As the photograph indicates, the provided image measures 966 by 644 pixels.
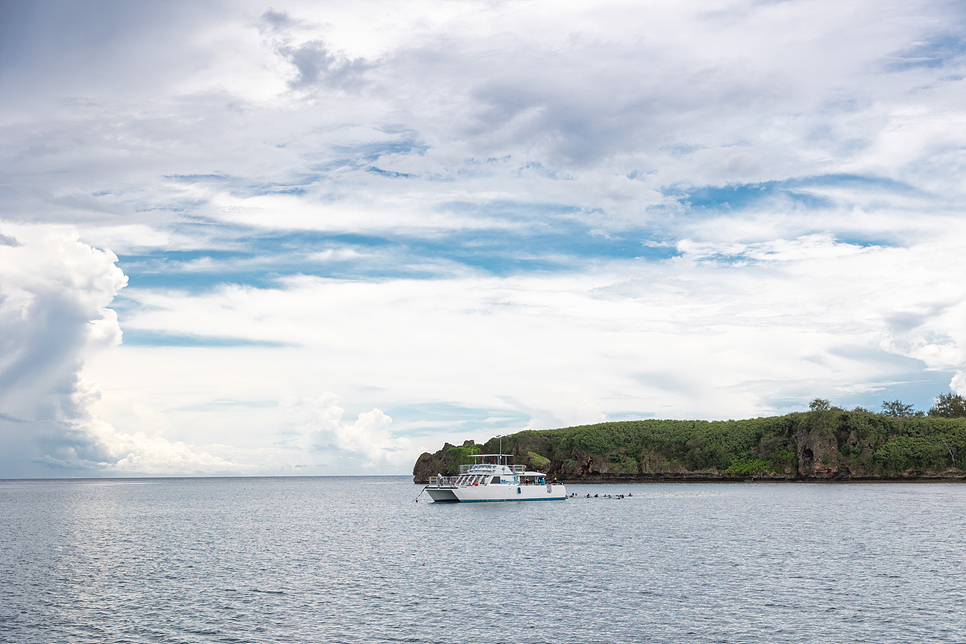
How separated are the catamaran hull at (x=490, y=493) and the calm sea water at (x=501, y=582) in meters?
35.0

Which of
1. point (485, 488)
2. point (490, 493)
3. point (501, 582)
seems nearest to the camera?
point (501, 582)

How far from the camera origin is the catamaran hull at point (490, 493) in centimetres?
12950

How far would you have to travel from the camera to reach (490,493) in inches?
5113

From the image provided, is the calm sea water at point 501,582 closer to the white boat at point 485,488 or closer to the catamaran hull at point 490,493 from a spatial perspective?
the catamaran hull at point 490,493

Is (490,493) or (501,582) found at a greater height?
(501,582)

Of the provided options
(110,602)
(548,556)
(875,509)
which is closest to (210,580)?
(110,602)

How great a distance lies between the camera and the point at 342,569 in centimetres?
5734

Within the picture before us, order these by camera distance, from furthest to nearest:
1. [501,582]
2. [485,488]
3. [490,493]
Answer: [490,493]
[485,488]
[501,582]

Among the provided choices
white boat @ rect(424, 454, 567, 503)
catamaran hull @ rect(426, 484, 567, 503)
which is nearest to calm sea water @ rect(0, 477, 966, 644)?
catamaran hull @ rect(426, 484, 567, 503)

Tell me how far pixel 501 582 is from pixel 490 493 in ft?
265

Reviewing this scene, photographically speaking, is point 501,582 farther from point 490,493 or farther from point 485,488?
point 490,493

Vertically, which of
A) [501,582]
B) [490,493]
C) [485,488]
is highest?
[485,488]

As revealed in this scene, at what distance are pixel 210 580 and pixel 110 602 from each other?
8.51 meters

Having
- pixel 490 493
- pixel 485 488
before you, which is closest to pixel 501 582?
pixel 485 488
